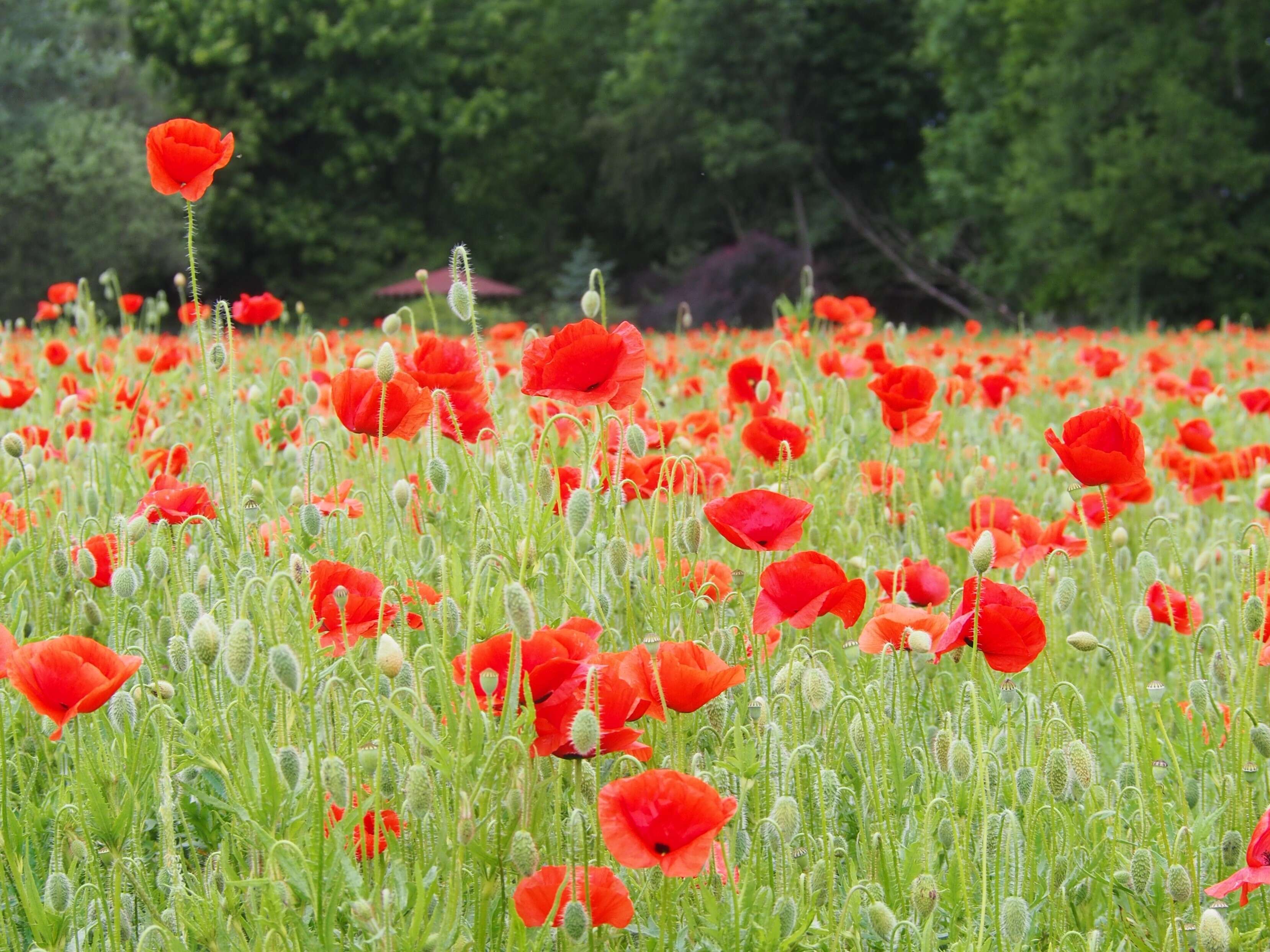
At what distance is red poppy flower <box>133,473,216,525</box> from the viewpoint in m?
1.62

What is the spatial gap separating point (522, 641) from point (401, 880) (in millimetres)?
261

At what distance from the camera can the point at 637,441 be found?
175 cm

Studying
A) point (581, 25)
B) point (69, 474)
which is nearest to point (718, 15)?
point (581, 25)

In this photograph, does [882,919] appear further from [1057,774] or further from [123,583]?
[123,583]

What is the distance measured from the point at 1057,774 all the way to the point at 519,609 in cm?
61

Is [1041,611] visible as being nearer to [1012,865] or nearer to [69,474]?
→ [1012,865]

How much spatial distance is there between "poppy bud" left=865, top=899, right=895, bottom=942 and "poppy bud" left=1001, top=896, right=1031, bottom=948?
110mm

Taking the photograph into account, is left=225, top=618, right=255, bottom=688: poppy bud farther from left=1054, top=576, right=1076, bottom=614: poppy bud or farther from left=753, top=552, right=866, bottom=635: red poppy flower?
left=1054, top=576, right=1076, bottom=614: poppy bud

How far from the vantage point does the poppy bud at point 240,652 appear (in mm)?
1154

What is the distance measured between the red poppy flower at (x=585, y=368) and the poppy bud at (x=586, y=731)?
45cm

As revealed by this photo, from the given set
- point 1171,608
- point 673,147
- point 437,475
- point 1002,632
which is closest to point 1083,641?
point 1002,632

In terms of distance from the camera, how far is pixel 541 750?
3.79ft

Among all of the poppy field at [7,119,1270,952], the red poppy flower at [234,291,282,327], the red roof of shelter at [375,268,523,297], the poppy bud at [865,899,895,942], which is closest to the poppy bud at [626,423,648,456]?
the poppy field at [7,119,1270,952]

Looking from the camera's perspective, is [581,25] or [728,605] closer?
[728,605]
